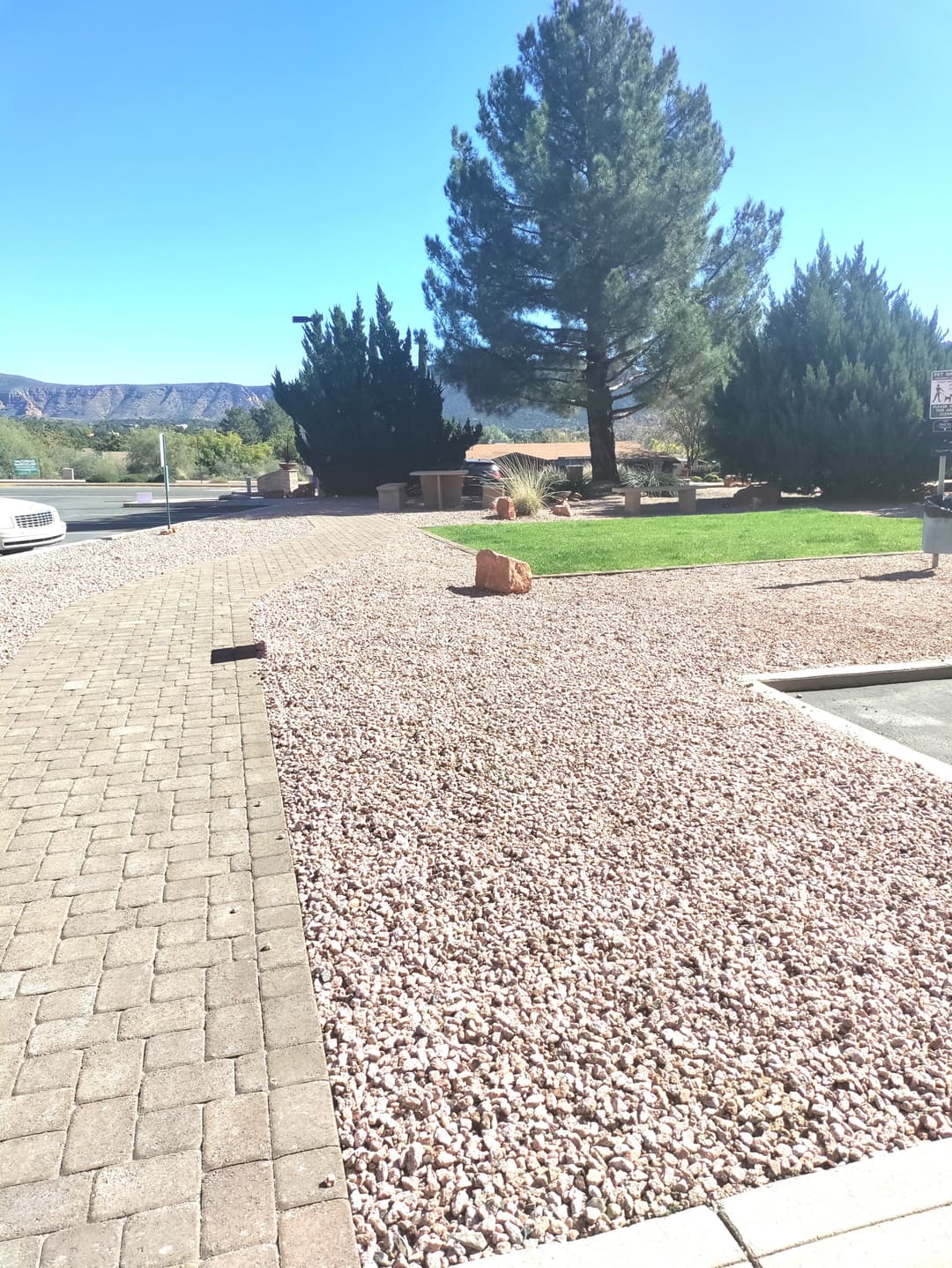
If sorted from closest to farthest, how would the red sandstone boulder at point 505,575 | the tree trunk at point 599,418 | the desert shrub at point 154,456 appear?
1. the red sandstone boulder at point 505,575
2. the tree trunk at point 599,418
3. the desert shrub at point 154,456

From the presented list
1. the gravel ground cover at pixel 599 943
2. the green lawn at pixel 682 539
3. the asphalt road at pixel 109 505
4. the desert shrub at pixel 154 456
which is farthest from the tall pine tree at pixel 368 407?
the desert shrub at pixel 154 456

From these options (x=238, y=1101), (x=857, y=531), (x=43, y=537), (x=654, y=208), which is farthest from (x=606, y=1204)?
(x=654, y=208)

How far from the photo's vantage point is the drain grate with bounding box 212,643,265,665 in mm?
Answer: 6766

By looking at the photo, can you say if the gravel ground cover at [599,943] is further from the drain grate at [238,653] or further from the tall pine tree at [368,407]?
the tall pine tree at [368,407]

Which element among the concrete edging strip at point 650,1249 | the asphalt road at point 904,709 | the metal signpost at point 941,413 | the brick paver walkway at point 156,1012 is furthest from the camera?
the metal signpost at point 941,413

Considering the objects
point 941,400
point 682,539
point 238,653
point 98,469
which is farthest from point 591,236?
point 98,469

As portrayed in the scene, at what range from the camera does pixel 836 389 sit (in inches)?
820

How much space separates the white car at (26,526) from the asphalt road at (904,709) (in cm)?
1277

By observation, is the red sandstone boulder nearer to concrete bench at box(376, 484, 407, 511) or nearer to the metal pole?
the metal pole

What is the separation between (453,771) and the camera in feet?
14.3

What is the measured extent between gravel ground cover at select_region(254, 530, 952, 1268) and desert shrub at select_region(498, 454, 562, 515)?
42.9 ft

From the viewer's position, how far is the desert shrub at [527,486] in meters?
18.9

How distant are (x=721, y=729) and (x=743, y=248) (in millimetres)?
23639

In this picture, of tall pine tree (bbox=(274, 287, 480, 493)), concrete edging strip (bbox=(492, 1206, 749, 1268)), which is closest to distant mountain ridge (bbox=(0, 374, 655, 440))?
tall pine tree (bbox=(274, 287, 480, 493))
